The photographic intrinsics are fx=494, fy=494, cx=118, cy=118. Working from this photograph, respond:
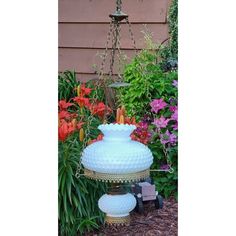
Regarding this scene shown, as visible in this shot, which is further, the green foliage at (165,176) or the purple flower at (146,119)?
the purple flower at (146,119)

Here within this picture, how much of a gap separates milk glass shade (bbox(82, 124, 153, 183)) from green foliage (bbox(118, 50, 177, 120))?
4.06 ft

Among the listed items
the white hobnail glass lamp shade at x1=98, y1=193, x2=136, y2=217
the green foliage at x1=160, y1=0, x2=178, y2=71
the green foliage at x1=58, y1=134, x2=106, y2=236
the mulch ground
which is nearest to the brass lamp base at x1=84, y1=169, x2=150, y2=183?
the white hobnail glass lamp shade at x1=98, y1=193, x2=136, y2=217

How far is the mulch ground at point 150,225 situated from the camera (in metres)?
2.37

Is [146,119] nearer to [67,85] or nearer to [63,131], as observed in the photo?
[67,85]

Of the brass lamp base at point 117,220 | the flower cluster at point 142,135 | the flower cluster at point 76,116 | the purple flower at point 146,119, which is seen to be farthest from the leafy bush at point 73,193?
the purple flower at point 146,119

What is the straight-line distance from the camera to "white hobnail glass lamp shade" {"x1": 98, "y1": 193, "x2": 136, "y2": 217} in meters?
2.12

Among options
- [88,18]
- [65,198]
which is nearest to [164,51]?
[88,18]

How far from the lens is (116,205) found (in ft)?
6.95

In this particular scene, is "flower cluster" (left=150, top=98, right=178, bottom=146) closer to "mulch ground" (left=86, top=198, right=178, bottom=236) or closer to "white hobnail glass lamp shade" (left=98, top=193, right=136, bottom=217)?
"mulch ground" (left=86, top=198, right=178, bottom=236)

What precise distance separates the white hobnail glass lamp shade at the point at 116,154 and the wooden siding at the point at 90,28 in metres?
2.12

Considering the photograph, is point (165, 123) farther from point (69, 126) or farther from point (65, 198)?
point (65, 198)

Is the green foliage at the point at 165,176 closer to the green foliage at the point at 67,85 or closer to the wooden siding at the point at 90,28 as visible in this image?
the green foliage at the point at 67,85

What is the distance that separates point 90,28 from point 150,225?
7.24 feet
